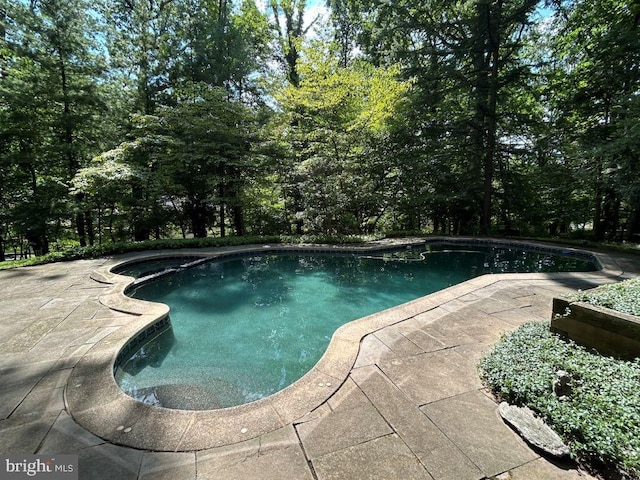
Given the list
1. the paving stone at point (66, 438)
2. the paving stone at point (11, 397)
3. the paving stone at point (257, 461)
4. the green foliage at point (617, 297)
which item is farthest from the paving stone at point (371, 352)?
the paving stone at point (11, 397)

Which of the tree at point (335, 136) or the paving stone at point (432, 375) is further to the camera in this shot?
the tree at point (335, 136)

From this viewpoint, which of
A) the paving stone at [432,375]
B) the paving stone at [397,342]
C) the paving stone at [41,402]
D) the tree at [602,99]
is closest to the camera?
the paving stone at [41,402]

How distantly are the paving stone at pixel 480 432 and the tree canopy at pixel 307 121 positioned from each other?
26.1 feet

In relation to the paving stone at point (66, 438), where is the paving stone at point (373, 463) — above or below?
below

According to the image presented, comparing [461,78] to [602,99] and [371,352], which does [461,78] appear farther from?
[371,352]

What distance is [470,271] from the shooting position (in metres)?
7.02

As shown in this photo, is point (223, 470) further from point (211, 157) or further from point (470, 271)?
point (211, 157)

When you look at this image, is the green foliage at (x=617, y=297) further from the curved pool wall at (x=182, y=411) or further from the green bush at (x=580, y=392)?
the curved pool wall at (x=182, y=411)

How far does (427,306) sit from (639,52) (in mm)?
9331

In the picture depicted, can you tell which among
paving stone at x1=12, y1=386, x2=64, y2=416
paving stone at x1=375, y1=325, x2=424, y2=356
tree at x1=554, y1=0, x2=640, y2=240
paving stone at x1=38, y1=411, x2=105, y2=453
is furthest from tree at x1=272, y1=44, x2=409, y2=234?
paving stone at x1=38, y1=411, x2=105, y2=453

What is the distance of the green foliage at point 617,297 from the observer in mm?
2440

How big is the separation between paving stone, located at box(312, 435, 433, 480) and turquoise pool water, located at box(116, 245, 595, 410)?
149 cm

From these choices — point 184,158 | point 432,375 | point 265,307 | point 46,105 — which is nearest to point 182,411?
point 432,375

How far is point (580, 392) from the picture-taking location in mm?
1912
